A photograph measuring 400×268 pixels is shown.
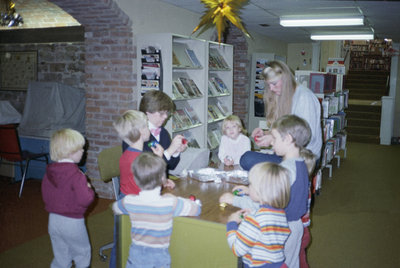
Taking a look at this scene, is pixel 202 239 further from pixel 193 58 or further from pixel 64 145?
pixel 193 58

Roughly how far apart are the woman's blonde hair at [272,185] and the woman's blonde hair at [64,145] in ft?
4.10

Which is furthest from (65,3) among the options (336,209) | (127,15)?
(336,209)

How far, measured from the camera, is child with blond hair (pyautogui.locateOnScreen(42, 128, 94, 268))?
251 cm

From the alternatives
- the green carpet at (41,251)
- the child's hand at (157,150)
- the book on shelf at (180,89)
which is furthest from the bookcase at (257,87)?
the child's hand at (157,150)

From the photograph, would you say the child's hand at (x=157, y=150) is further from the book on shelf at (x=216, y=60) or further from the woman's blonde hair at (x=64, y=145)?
the book on shelf at (x=216, y=60)

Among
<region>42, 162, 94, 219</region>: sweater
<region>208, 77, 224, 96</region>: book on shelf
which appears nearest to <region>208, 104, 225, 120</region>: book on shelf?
<region>208, 77, 224, 96</region>: book on shelf

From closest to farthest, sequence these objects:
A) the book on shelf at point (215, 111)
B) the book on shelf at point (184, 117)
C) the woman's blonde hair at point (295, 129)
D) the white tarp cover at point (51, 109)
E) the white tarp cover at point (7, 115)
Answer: the woman's blonde hair at point (295, 129) → the book on shelf at point (184, 117) → the white tarp cover at point (51, 109) → the book on shelf at point (215, 111) → the white tarp cover at point (7, 115)

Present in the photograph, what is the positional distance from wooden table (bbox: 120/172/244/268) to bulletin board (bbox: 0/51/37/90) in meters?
5.55

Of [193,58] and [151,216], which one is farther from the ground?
[193,58]

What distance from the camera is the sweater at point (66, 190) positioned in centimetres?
250

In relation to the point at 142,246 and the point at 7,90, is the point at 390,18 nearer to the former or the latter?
the point at 142,246

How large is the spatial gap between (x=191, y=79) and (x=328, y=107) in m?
2.39

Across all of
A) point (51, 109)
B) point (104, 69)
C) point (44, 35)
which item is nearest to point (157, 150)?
point (104, 69)

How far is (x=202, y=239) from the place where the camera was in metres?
2.31
